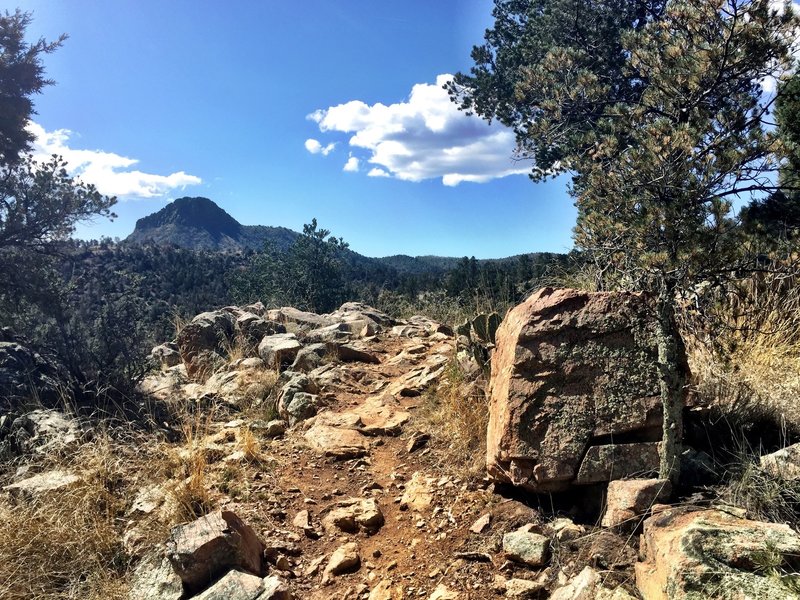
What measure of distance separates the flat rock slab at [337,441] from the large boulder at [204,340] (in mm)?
3519

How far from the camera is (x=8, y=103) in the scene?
12141mm

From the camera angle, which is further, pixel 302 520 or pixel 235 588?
pixel 302 520

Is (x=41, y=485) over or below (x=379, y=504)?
over

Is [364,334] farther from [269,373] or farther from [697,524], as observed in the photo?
[697,524]

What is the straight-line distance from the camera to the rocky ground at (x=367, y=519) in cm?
236

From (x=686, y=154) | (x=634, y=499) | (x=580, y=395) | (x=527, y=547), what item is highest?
(x=686, y=154)

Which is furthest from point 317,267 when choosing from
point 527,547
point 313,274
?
point 527,547

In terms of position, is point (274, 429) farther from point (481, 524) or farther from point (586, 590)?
point (586, 590)

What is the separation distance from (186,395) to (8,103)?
10221 millimetres

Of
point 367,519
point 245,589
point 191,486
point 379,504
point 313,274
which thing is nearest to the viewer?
point 245,589

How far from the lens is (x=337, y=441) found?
480 centimetres

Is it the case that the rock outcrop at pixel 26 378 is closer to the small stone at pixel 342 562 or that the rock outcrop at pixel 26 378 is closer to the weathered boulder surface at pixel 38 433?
the weathered boulder surface at pixel 38 433

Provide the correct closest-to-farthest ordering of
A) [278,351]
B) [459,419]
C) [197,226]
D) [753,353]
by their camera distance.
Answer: [753,353] → [459,419] → [278,351] → [197,226]

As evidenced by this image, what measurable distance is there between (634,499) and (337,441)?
109 inches
